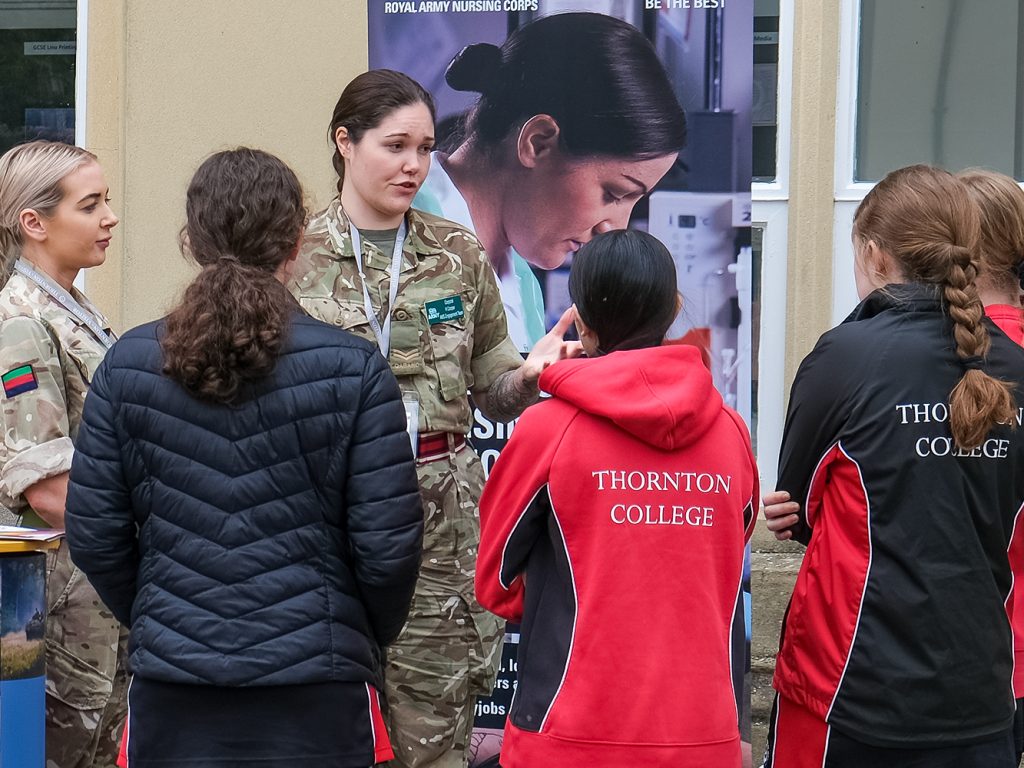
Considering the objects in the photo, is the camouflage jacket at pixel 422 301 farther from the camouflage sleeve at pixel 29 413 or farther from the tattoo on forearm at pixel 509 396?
the camouflage sleeve at pixel 29 413

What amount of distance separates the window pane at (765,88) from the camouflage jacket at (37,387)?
9.65ft

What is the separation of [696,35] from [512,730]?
7.16ft

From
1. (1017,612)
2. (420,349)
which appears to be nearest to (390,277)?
(420,349)

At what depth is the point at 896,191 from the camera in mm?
2482

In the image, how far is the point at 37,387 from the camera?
2648 mm

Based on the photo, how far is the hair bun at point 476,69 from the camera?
3705 mm

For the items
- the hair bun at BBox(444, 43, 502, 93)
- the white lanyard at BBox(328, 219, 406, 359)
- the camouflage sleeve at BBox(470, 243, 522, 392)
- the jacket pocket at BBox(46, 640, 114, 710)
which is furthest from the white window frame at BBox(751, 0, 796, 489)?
the jacket pocket at BBox(46, 640, 114, 710)

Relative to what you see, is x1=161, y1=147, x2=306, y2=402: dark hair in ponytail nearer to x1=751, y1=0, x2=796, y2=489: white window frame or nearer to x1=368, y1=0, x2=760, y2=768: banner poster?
x1=368, y1=0, x2=760, y2=768: banner poster

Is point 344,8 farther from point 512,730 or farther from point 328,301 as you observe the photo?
point 512,730

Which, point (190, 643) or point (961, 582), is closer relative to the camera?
point (190, 643)

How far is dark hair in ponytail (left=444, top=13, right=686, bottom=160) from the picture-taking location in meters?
3.62

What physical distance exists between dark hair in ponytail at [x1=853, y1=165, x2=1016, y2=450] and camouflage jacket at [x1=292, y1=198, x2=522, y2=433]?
103 centimetres

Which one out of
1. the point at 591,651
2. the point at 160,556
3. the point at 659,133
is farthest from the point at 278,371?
the point at 659,133

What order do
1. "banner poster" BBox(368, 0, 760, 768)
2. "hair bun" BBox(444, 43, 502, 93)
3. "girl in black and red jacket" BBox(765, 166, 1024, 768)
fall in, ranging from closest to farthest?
"girl in black and red jacket" BBox(765, 166, 1024, 768)
"banner poster" BBox(368, 0, 760, 768)
"hair bun" BBox(444, 43, 502, 93)
